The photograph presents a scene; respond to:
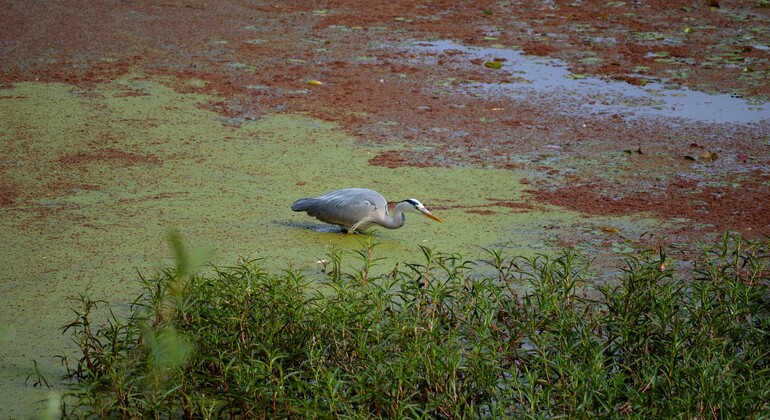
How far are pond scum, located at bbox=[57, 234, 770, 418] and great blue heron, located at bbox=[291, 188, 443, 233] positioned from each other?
1.06 metres

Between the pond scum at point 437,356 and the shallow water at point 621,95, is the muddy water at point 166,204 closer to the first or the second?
the pond scum at point 437,356

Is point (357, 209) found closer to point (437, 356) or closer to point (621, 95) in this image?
point (437, 356)

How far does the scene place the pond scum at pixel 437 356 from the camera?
2.66 meters

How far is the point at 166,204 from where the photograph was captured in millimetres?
4793

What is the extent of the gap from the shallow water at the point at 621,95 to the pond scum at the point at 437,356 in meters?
3.21

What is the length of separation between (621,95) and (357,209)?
3.07 m

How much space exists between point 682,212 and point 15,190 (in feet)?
10.5

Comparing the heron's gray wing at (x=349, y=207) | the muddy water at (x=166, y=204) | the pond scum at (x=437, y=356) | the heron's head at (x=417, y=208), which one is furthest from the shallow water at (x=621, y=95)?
the pond scum at (x=437, y=356)

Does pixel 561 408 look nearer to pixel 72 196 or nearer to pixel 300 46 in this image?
pixel 72 196

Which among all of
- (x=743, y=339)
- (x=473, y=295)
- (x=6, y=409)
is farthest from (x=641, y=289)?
(x=6, y=409)

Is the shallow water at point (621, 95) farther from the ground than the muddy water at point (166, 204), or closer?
farther from the ground

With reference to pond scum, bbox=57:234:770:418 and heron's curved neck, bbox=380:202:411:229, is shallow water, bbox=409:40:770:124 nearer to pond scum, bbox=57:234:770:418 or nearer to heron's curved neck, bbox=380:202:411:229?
heron's curved neck, bbox=380:202:411:229

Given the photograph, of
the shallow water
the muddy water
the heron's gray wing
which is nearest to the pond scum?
the muddy water

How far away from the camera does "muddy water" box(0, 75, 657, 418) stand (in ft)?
12.6
